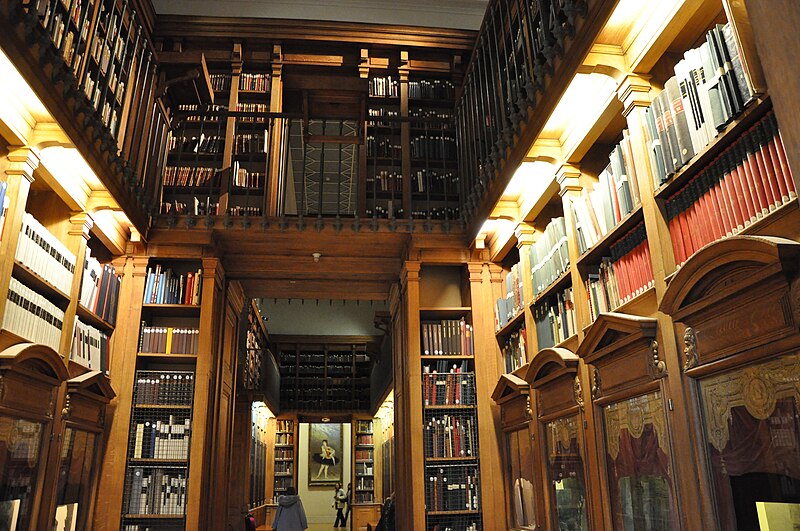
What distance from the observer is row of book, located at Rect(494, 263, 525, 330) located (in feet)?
15.5

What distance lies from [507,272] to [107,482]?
352cm

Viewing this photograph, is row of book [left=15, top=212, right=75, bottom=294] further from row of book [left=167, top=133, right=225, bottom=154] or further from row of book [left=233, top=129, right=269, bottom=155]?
row of book [left=233, top=129, right=269, bottom=155]

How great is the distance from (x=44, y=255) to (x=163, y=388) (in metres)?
1.58

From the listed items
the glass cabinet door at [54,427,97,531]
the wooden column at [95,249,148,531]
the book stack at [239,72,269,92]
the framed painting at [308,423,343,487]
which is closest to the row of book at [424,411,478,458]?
the wooden column at [95,249,148,531]

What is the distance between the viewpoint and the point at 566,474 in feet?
11.9

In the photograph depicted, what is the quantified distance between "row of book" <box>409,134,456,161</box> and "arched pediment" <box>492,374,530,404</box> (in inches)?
96.4

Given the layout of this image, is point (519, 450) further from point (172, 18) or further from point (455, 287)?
point (172, 18)

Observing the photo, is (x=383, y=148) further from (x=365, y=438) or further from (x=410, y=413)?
(x=365, y=438)

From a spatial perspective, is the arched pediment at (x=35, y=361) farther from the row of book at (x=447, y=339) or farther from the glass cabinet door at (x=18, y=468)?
the row of book at (x=447, y=339)

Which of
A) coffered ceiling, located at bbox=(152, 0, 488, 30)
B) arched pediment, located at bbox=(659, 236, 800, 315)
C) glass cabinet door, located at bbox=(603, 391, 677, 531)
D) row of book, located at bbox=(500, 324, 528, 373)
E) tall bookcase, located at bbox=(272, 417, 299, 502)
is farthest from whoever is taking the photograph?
tall bookcase, located at bbox=(272, 417, 299, 502)

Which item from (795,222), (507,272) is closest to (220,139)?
(507,272)

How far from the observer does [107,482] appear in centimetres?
468

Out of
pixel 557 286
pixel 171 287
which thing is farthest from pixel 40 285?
pixel 557 286

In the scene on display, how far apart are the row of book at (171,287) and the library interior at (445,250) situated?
23mm
